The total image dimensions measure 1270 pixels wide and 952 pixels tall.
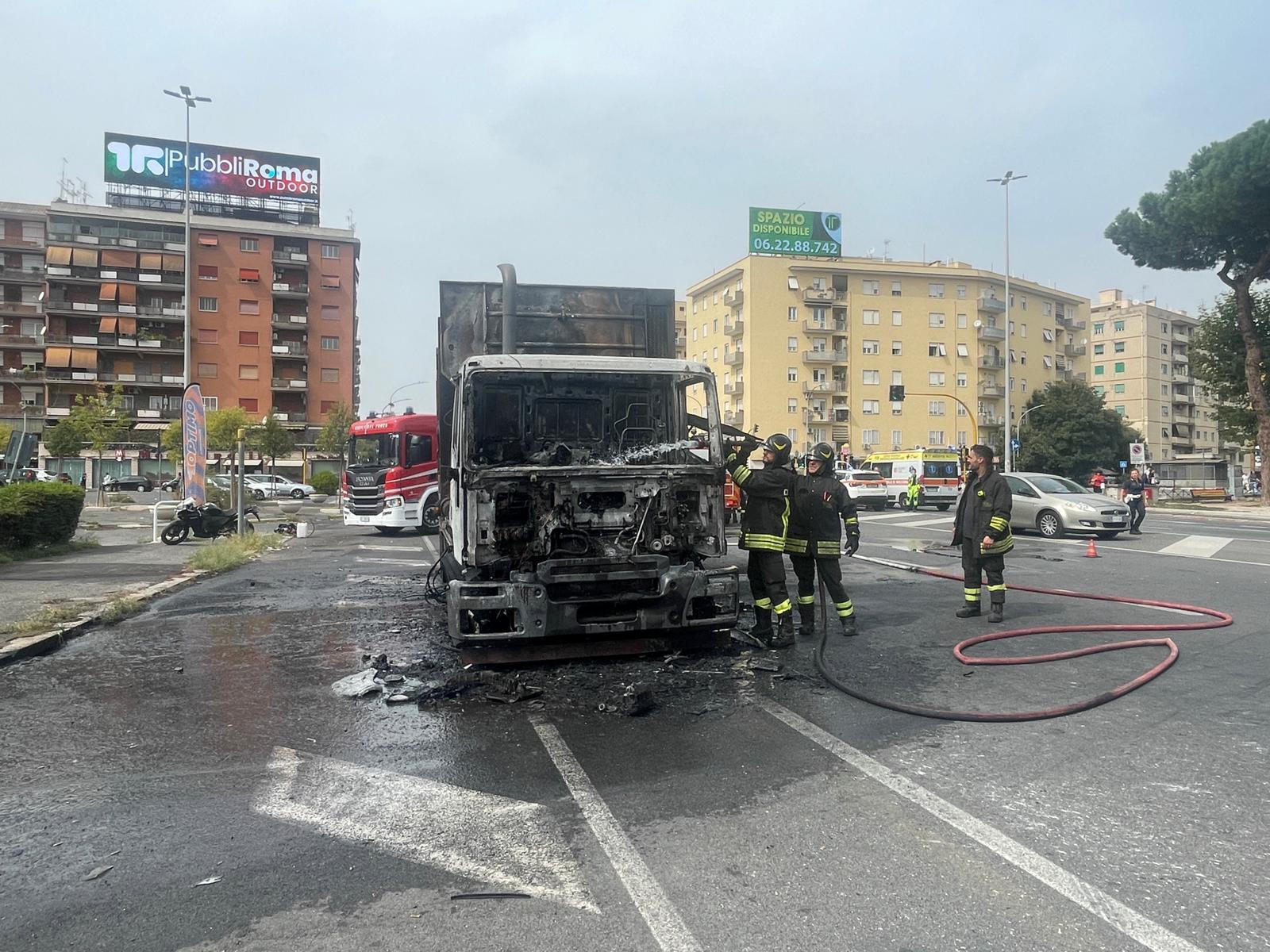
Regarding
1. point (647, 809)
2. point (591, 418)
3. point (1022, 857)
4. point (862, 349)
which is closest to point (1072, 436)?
point (862, 349)

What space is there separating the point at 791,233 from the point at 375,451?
137 ft

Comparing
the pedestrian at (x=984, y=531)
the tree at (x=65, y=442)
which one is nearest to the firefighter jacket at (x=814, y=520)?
the pedestrian at (x=984, y=531)

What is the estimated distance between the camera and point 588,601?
624 cm

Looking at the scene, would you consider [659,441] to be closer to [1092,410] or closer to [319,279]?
[1092,410]

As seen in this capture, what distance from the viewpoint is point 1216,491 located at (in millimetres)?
40688

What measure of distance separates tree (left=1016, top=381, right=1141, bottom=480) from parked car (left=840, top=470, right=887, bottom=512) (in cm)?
3502

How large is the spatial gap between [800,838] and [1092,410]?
69500mm

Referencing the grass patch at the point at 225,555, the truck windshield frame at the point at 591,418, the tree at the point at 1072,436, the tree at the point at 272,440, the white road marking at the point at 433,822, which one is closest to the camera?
the white road marking at the point at 433,822

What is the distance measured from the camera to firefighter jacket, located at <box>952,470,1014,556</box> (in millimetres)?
8094

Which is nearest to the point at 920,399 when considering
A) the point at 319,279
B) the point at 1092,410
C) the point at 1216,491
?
the point at 1092,410

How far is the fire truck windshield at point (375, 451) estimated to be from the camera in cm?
1941

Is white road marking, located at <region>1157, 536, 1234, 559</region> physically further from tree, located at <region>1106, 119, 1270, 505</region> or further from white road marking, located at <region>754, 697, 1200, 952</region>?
tree, located at <region>1106, 119, 1270, 505</region>

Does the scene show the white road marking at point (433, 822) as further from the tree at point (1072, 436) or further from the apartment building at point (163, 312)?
the apartment building at point (163, 312)

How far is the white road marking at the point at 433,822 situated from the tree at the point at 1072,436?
6489cm
